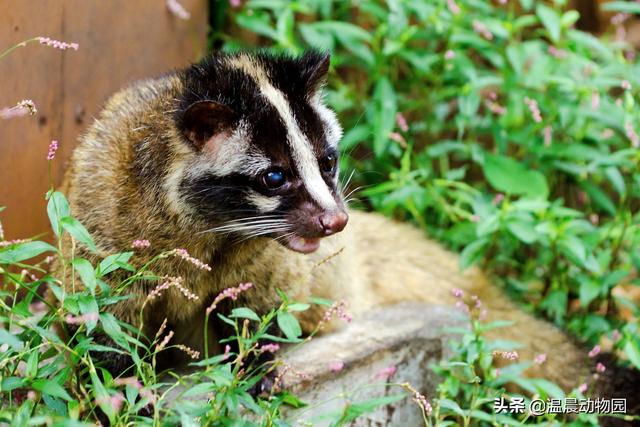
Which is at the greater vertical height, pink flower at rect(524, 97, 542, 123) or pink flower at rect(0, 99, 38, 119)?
pink flower at rect(0, 99, 38, 119)

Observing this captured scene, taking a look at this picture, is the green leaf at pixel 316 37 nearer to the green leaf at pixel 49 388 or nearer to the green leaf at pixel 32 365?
the green leaf at pixel 32 365

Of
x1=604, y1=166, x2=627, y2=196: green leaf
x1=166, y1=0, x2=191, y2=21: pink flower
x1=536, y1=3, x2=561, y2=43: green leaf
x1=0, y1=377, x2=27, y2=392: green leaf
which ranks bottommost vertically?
x1=604, y1=166, x2=627, y2=196: green leaf

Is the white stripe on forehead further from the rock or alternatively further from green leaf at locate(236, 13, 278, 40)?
green leaf at locate(236, 13, 278, 40)

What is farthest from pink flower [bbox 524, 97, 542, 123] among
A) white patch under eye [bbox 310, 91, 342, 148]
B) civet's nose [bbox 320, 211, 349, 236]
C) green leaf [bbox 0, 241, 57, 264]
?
green leaf [bbox 0, 241, 57, 264]

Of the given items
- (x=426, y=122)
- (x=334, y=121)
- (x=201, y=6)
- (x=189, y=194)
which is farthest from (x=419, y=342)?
(x=201, y=6)

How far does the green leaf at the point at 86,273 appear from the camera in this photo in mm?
2857

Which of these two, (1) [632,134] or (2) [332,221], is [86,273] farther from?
(1) [632,134]

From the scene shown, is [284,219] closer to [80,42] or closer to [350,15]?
[80,42]

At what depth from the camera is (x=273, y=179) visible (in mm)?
3385

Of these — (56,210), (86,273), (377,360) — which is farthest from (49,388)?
(377,360)

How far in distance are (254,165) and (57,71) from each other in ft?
5.56

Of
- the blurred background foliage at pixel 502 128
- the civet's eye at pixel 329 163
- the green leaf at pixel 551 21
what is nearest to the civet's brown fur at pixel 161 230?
the civet's eye at pixel 329 163

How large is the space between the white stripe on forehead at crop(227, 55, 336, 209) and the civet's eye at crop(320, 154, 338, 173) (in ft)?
0.31

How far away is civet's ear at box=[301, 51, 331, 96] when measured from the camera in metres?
3.64
